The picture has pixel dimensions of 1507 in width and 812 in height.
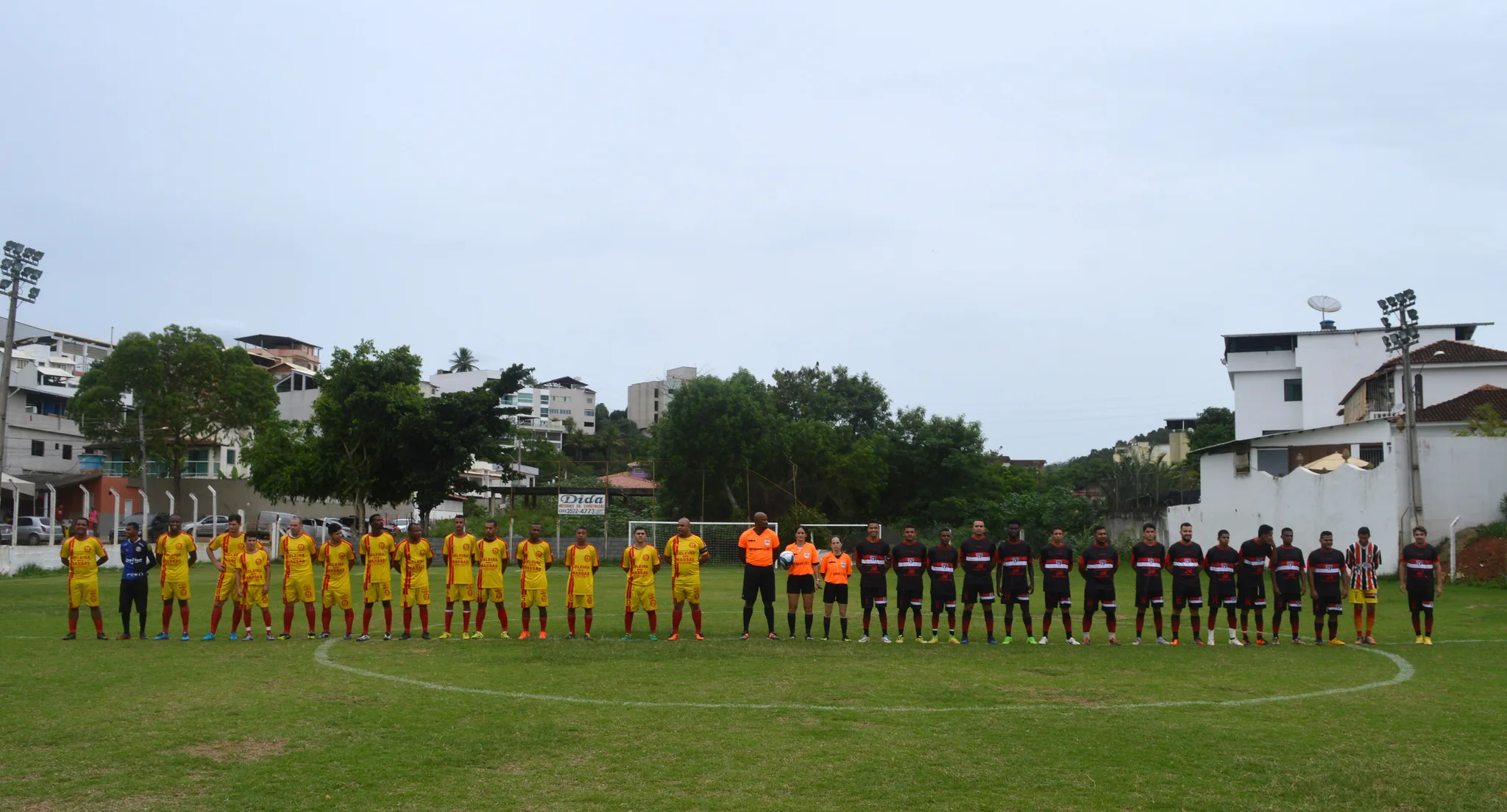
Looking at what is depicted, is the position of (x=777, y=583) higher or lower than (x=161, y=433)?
lower

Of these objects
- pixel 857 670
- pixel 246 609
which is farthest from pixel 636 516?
pixel 857 670

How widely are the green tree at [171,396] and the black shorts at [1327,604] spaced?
186 ft

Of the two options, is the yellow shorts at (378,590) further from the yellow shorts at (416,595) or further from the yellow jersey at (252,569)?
the yellow jersey at (252,569)

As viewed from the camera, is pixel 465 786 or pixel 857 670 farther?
pixel 857 670

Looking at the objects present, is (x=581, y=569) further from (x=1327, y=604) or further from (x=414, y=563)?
(x=1327, y=604)

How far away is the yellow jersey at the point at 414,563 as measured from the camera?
16703 mm

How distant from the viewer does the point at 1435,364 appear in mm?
46719

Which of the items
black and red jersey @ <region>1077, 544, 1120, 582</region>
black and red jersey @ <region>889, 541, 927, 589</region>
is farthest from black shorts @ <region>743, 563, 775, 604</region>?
black and red jersey @ <region>1077, 544, 1120, 582</region>

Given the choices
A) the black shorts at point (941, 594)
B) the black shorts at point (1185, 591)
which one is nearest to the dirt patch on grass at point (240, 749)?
the black shorts at point (941, 594)

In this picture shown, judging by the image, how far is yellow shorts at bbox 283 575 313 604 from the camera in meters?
16.6

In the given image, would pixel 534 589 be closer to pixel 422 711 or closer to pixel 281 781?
pixel 422 711

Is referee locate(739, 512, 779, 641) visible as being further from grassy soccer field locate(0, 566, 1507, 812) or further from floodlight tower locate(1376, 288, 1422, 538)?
floodlight tower locate(1376, 288, 1422, 538)

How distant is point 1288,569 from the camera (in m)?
16.3

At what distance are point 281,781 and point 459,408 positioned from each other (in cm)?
4247
